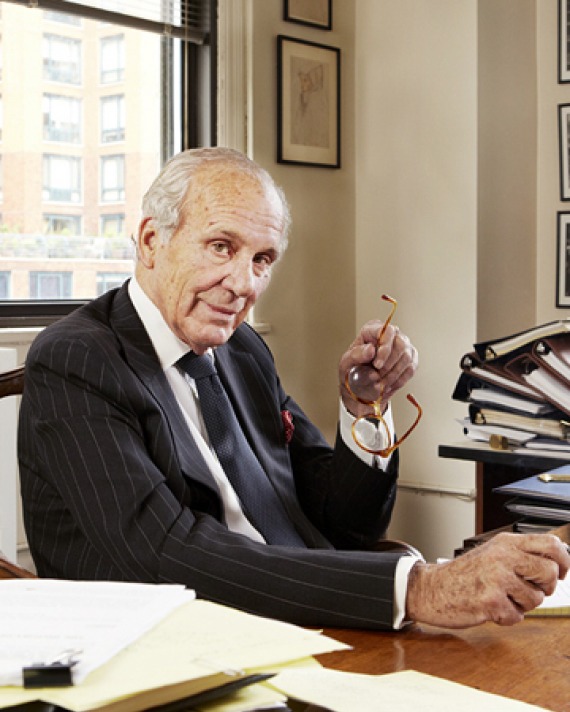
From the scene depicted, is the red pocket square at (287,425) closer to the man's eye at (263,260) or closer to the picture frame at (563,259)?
the man's eye at (263,260)

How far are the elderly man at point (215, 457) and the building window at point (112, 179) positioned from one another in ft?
4.60

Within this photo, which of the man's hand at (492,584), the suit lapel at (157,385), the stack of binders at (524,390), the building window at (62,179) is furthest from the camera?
the building window at (62,179)

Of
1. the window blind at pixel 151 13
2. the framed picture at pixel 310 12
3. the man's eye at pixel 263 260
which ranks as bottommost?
the man's eye at pixel 263 260

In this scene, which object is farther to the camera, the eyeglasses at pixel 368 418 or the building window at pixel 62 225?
the building window at pixel 62 225

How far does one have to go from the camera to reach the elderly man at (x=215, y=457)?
46.2 inches

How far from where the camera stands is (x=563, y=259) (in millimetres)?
3689

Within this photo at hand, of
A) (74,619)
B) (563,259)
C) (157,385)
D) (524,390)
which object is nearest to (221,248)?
(157,385)

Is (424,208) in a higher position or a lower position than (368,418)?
higher

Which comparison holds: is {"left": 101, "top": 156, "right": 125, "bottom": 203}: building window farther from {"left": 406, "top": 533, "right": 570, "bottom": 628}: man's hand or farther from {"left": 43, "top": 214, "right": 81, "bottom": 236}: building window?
{"left": 406, "top": 533, "right": 570, "bottom": 628}: man's hand

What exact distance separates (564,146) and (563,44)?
0.37 meters

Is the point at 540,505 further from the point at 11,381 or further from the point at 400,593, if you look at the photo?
the point at 11,381

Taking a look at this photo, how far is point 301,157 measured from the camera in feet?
12.1

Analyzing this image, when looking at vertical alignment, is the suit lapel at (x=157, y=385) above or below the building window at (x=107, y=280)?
below

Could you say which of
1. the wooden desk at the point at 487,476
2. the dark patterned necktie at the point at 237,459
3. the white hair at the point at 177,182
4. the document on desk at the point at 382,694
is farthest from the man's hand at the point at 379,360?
the document on desk at the point at 382,694
